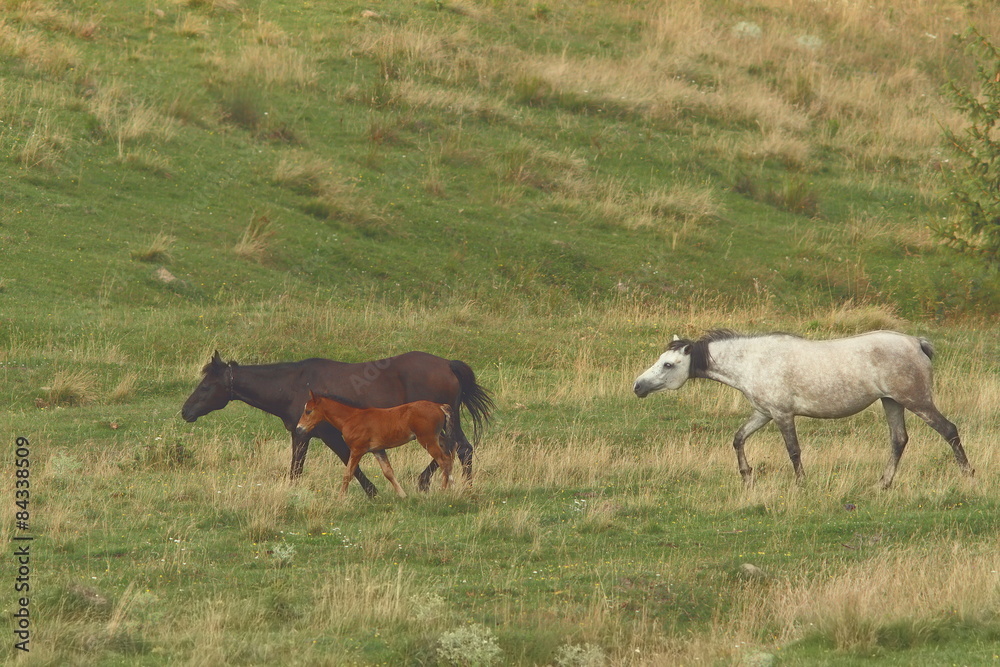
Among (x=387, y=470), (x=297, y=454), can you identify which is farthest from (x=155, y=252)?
(x=387, y=470)

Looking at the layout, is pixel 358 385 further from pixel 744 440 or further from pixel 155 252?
pixel 155 252

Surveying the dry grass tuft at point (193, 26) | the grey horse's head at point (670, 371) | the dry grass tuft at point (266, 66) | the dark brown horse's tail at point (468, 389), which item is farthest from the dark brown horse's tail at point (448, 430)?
the dry grass tuft at point (193, 26)

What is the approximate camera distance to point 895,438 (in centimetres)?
1315

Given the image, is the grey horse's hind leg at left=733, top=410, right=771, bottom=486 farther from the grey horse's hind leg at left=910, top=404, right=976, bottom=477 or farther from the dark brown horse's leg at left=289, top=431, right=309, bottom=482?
the dark brown horse's leg at left=289, top=431, right=309, bottom=482

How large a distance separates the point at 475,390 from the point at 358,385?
1.34 m

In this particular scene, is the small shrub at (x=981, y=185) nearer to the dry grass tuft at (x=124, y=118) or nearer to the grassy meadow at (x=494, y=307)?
the grassy meadow at (x=494, y=307)

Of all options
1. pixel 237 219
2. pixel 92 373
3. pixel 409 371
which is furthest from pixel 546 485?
pixel 237 219

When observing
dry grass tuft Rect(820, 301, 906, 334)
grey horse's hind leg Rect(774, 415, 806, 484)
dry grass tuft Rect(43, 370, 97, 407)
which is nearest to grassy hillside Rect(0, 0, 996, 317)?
dry grass tuft Rect(820, 301, 906, 334)

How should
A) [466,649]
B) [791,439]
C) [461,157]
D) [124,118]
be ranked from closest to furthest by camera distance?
[466,649] → [791,439] → [124,118] → [461,157]

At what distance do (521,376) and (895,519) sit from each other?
27.9 feet

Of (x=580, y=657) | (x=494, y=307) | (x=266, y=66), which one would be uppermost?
(x=580, y=657)

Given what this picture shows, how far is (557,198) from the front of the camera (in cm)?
2800

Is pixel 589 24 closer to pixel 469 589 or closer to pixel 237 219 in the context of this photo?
pixel 237 219

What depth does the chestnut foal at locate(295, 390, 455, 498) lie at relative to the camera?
12359 mm
